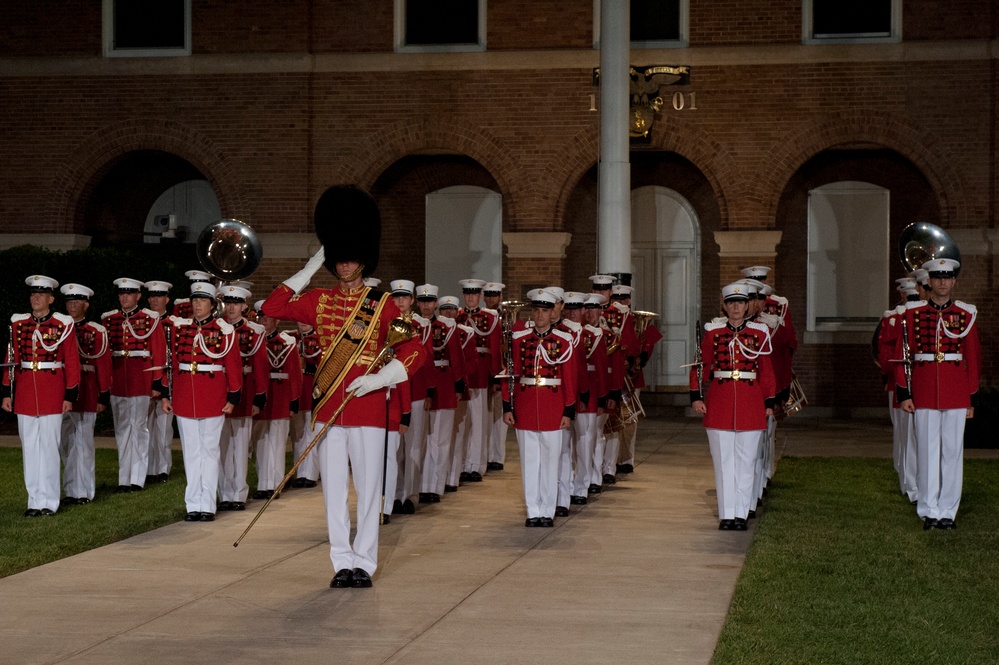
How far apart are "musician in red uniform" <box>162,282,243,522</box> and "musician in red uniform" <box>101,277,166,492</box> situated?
217cm

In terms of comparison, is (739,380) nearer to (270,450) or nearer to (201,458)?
(201,458)

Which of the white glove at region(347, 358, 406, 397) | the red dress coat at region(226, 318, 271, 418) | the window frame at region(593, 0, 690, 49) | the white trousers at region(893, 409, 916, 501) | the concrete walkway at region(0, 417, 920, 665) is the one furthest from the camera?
the window frame at region(593, 0, 690, 49)

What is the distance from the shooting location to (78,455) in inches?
514

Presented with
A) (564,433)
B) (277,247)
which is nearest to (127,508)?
(564,433)

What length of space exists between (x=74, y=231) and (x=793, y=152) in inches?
452

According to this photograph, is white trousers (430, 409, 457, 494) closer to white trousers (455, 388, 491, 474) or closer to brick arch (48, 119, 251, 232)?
white trousers (455, 388, 491, 474)

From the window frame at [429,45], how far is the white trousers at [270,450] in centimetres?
1032

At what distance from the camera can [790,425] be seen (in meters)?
21.8

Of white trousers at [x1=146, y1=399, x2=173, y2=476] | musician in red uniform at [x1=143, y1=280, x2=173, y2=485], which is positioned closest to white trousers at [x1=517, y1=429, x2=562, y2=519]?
musician in red uniform at [x1=143, y1=280, x2=173, y2=485]

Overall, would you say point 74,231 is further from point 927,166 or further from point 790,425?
point 927,166

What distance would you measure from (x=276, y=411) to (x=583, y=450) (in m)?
2.91

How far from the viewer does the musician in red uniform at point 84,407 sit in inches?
514

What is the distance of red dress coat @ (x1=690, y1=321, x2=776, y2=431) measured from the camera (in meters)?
11.3

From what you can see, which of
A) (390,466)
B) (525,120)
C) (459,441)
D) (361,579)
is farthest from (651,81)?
(361,579)
